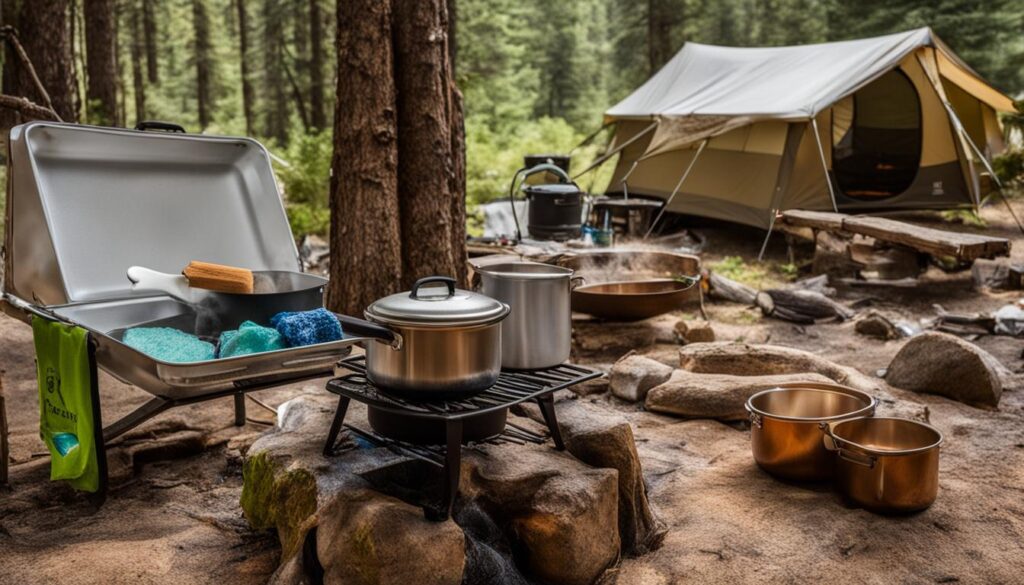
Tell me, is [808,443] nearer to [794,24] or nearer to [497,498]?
[497,498]

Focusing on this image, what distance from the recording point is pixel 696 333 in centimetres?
582

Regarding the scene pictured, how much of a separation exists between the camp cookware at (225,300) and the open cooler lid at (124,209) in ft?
0.81

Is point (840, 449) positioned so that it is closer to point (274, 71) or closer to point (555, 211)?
point (555, 211)

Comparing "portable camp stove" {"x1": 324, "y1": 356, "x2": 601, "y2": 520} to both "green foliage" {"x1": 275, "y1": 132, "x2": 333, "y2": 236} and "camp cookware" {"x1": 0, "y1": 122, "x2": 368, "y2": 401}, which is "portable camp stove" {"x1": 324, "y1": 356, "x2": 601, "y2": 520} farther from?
"green foliage" {"x1": 275, "y1": 132, "x2": 333, "y2": 236}

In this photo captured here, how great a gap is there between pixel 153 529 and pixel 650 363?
2.88 metres

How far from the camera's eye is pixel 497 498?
2703 millimetres

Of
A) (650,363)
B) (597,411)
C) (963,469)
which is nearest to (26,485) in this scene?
(597,411)

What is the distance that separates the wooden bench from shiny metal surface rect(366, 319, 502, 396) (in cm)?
591

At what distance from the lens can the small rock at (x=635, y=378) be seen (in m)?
4.73

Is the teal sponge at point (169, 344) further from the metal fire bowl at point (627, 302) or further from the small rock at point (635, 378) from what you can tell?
the metal fire bowl at point (627, 302)

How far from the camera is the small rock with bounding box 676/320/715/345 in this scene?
582 centimetres

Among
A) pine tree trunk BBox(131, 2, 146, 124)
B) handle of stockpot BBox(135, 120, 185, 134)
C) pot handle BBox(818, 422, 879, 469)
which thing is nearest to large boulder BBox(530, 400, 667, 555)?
pot handle BBox(818, 422, 879, 469)

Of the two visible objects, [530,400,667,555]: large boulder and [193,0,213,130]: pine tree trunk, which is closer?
[530,400,667,555]: large boulder

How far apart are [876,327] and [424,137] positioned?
3875 millimetres
